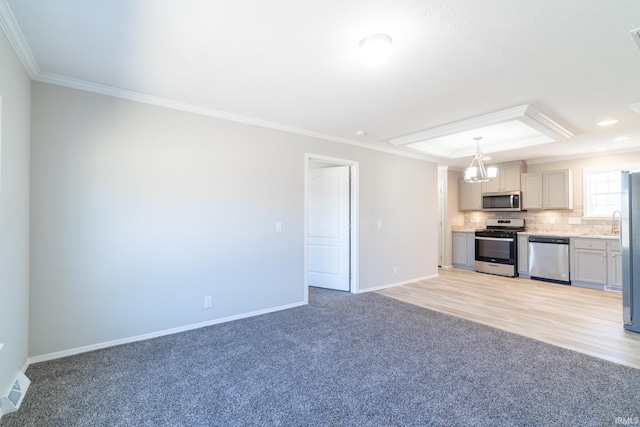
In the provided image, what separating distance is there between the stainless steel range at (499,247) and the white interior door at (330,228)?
3477mm

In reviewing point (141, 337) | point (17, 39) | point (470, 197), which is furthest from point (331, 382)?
point (470, 197)

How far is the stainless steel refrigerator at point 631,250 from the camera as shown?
320 centimetres

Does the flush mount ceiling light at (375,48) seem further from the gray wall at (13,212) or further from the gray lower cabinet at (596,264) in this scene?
the gray lower cabinet at (596,264)

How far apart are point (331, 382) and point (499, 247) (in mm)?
5398

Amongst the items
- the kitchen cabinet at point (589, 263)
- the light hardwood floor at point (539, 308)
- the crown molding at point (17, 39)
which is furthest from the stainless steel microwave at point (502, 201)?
the crown molding at point (17, 39)

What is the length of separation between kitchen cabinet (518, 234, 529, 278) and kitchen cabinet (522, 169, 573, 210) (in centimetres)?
68

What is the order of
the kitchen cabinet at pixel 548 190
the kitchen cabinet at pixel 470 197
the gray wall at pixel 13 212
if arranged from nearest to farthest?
1. the gray wall at pixel 13 212
2. the kitchen cabinet at pixel 548 190
3. the kitchen cabinet at pixel 470 197

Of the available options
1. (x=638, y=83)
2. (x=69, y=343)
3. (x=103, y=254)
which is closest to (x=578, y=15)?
(x=638, y=83)

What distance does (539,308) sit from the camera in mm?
3965

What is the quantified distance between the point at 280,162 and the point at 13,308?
281cm

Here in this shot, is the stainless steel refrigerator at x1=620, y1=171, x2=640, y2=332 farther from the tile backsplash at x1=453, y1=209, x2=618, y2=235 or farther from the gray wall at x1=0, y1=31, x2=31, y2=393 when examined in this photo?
the gray wall at x1=0, y1=31, x2=31, y2=393

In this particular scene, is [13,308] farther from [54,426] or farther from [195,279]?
[195,279]

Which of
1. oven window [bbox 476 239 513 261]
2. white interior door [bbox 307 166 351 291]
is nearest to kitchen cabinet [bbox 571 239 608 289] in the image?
oven window [bbox 476 239 513 261]

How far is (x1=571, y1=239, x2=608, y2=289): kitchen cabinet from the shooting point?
4941 mm
